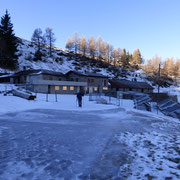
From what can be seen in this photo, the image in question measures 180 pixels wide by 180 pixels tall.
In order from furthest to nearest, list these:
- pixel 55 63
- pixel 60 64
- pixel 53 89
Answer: pixel 60 64 → pixel 55 63 → pixel 53 89

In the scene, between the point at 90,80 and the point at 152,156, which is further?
the point at 90,80

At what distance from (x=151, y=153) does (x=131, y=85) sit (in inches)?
1953

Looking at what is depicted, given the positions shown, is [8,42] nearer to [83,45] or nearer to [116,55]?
[83,45]

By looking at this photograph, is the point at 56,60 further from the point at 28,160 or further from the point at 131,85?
the point at 28,160

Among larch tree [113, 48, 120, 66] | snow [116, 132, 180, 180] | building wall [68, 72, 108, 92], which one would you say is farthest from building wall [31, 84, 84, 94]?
larch tree [113, 48, 120, 66]

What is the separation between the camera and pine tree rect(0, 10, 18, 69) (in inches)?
1647

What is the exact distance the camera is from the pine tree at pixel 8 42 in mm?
41844

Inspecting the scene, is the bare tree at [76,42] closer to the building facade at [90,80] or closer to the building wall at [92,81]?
the building facade at [90,80]

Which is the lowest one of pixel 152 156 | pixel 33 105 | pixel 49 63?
pixel 33 105

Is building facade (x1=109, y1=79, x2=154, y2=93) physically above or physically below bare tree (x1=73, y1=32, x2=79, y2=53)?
below

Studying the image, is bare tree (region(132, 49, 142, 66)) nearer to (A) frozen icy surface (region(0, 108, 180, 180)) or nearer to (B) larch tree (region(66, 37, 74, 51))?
(B) larch tree (region(66, 37, 74, 51))

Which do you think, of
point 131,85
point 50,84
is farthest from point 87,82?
point 131,85

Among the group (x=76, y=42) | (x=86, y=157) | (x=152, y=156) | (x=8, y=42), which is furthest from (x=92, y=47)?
(x=86, y=157)

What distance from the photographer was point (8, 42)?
42.9 meters
